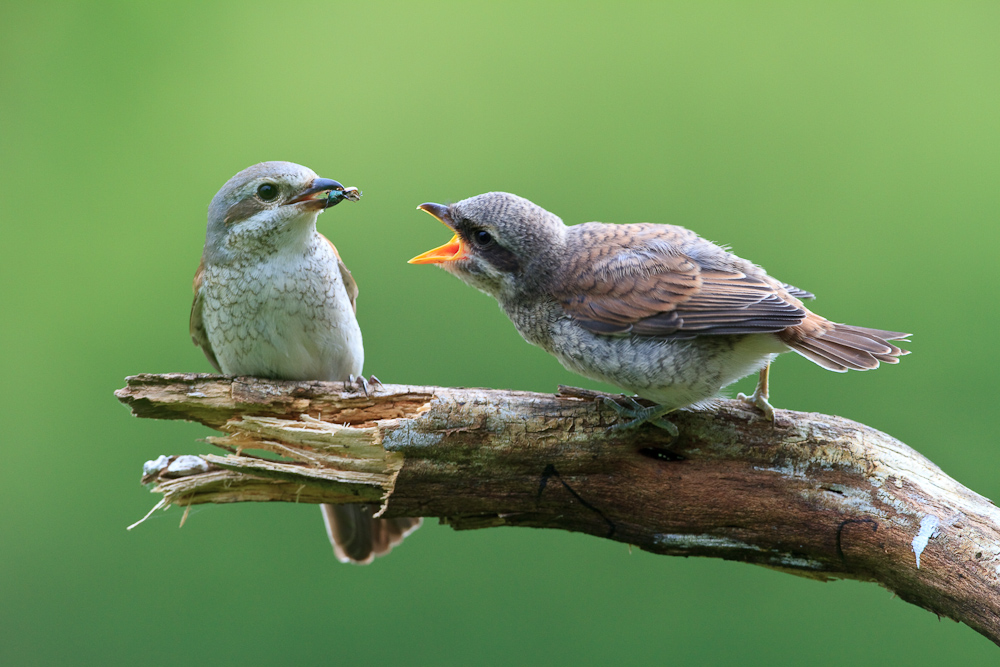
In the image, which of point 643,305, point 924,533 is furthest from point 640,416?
point 924,533

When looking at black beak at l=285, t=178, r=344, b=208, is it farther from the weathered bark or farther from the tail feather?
the tail feather

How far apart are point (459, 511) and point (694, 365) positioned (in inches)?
40.3

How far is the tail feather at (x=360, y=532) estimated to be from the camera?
3.73m

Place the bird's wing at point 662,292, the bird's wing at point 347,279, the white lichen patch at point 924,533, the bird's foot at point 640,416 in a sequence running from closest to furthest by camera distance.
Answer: the white lichen patch at point 924,533, the bird's wing at point 662,292, the bird's foot at point 640,416, the bird's wing at point 347,279

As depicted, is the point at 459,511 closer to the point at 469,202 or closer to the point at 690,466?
the point at 690,466

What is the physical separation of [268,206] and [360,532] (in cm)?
160

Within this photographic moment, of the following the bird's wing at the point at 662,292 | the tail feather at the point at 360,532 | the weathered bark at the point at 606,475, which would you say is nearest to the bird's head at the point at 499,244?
the bird's wing at the point at 662,292

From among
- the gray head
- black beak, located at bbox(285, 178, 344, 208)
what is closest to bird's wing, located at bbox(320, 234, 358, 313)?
the gray head

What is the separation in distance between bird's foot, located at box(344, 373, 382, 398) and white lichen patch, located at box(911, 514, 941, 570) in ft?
6.70

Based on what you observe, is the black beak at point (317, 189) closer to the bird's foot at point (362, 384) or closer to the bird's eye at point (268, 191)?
the bird's eye at point (268, 191)

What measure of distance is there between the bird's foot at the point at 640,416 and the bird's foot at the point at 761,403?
0.36 metres

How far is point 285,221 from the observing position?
3125mm

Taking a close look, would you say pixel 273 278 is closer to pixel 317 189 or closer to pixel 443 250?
pixel 317 189

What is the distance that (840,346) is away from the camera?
9.21 ft
